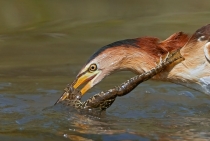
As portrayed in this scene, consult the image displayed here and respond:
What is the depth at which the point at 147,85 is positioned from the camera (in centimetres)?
1088

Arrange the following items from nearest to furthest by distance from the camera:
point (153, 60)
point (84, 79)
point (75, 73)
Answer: point (153, 60)
point (84, 79)
point (75, 73)

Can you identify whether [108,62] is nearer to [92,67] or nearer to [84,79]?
[92,67]

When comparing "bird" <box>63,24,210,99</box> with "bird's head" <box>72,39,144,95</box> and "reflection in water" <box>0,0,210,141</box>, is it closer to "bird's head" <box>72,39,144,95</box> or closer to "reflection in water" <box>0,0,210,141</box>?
"bird's head" <box>72,39,144,95</box>

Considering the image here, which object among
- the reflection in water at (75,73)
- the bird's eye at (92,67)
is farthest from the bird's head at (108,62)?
the reflection in water at (75,73)

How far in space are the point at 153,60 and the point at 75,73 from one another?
306cm

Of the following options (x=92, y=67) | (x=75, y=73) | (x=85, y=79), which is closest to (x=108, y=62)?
(x=92, y=67)

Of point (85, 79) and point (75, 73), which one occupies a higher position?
point (75, 73)

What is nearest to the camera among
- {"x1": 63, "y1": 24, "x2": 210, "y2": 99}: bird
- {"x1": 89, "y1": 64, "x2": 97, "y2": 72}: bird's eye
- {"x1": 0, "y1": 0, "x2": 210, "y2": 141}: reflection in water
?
{"x1": 0, "y1": 0, "x2": 210, "y2": 141}: reflection in water

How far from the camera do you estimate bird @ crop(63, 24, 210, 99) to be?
8.56m

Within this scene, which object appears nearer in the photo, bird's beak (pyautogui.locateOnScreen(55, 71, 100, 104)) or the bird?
the bird

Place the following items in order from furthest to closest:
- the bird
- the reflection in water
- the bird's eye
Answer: the bird's eye
the bird
the reflection in water

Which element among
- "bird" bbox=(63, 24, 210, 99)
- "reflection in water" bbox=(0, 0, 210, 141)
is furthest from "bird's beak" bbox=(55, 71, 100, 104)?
"reflection in water" bbox=(0, 0, 210, 141)

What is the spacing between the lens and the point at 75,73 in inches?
452

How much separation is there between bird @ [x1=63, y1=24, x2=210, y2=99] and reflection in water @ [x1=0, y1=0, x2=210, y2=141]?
1.62 ft
